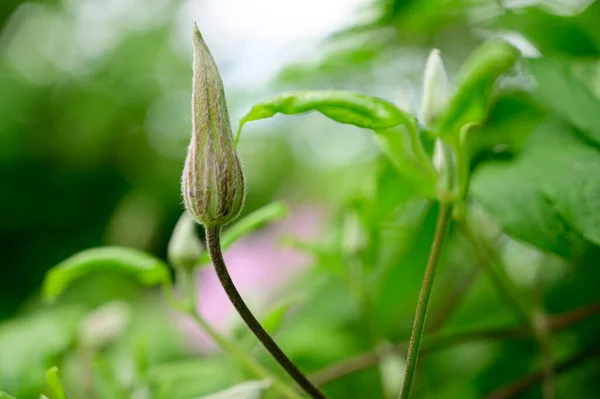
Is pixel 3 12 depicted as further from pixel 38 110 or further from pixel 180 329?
pixel 180 329

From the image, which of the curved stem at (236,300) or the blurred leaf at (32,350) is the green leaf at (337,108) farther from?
the blurred leaf at (32,350)

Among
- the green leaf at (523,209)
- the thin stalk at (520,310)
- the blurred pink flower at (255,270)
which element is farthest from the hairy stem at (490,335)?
the blurred pink flower at (255,270)

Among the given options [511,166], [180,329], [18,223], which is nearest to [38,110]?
[18,223]

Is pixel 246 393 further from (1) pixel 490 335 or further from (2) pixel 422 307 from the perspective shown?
(1) pixel 490 335

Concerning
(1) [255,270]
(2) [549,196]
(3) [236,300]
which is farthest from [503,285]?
(1) [255,270]

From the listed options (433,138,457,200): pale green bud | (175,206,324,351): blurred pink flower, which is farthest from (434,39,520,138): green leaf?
(175,206,324,351): blurred pink flower

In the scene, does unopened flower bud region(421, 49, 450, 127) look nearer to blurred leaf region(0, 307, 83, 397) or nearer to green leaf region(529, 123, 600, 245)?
green leaf region(529, 123, 600, 245)
